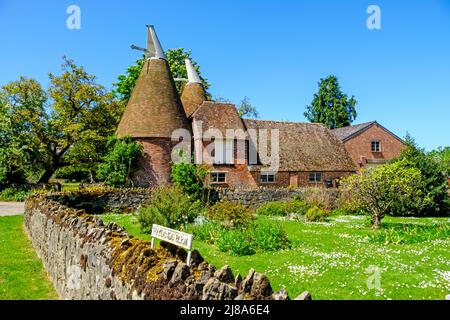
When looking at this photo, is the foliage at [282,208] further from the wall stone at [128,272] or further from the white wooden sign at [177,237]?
the white wooden sign at [177,237]

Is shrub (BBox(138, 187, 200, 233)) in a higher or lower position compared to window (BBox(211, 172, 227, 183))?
lower

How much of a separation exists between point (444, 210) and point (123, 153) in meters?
22.2

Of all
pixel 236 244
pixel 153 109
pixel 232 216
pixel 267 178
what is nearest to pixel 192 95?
pixel 153 109

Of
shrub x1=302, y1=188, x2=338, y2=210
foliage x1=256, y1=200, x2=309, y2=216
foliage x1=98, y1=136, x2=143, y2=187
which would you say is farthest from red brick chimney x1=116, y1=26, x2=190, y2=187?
shrub x1=302, y1=188, x2=338, y2=210

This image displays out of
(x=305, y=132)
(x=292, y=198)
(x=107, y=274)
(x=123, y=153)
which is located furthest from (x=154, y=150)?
(x=107, y=274)

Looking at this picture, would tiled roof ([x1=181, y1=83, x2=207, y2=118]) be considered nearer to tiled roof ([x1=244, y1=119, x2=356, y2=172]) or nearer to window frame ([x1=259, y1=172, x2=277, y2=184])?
tiled roof ([x1=244, y1=119, x2=356, y2=172])

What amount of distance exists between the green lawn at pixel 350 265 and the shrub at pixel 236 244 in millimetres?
259

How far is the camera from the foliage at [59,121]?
3158 centimetres

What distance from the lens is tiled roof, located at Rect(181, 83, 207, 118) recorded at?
32.1 meters

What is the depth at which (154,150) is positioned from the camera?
85.9 ft

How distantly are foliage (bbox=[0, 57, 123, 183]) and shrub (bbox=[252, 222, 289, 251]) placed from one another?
25.5 m

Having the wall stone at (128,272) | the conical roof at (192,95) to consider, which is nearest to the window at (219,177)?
the conical roof at (192,95)

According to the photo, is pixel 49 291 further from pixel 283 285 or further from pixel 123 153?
pixel 123 153

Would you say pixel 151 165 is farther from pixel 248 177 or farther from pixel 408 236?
pixel 408 236
